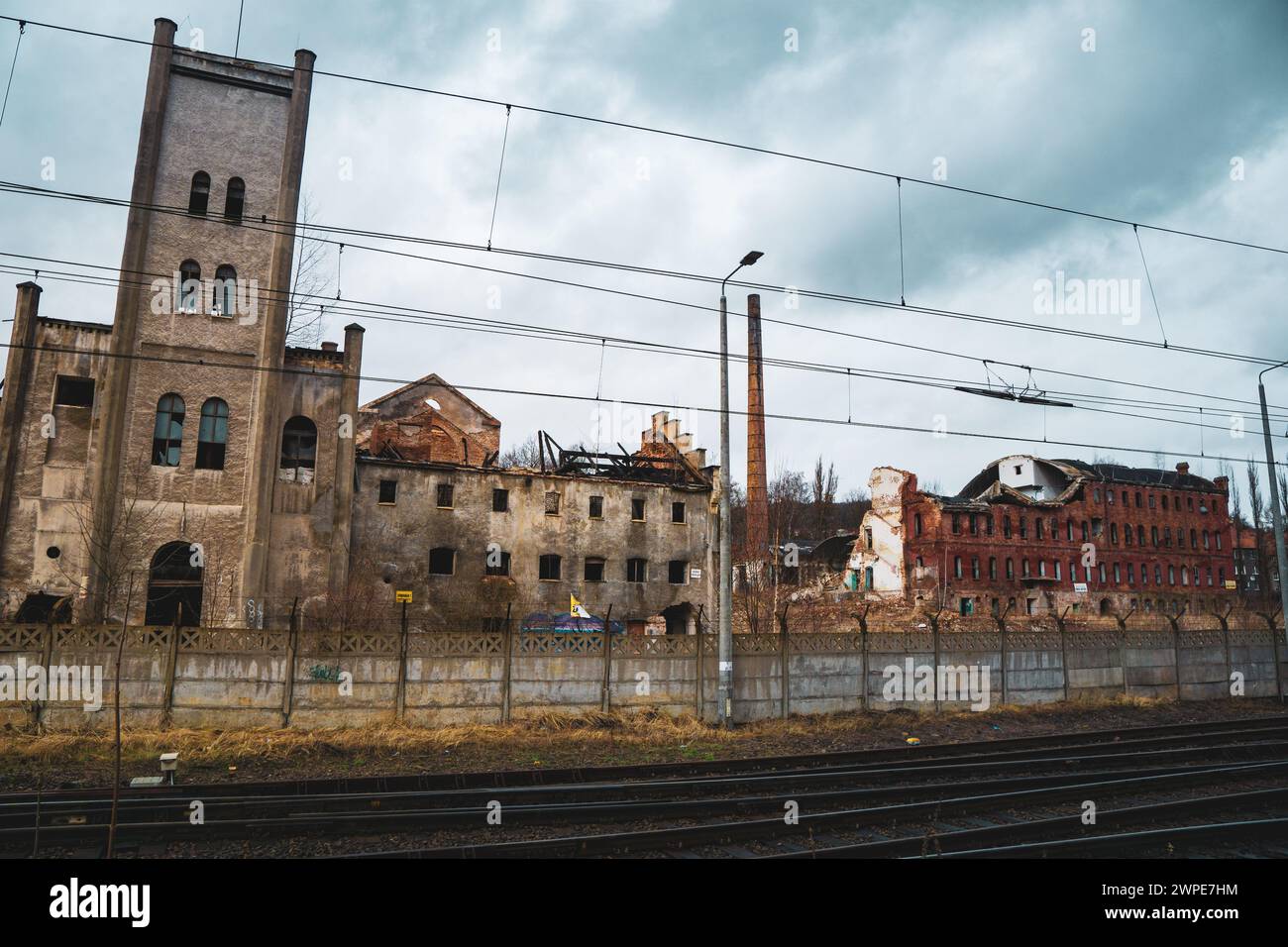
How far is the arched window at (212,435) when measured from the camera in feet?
80.3

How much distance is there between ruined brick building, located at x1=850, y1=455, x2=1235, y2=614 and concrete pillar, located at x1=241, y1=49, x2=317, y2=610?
4073cm

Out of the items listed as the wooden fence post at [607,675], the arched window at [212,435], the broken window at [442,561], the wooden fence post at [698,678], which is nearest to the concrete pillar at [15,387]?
the arched window at [212,435]

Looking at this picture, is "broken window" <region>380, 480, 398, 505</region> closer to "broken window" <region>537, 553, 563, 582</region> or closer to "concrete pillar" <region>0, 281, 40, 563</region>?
"broken window" <region>537, 553, 563, 582</region>

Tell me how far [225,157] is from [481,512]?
16.4 meters

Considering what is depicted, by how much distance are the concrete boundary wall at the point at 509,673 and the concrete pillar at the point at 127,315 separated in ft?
25.1

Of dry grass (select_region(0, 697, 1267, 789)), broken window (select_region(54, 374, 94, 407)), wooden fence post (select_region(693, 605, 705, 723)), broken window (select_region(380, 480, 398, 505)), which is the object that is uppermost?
broken window (select_region(54, 374, 94, 407))

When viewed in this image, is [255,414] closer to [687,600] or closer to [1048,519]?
[687,600]

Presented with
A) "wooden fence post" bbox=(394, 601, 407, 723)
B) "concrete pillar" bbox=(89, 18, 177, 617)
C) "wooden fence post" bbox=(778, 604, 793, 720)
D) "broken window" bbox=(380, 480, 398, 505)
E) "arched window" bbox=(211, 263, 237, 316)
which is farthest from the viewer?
"broken window" bbox=(380, 480, 398, 505)

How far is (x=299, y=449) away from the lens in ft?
88.1

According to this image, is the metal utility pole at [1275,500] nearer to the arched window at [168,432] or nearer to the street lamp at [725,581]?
the street lamp at [725,581]

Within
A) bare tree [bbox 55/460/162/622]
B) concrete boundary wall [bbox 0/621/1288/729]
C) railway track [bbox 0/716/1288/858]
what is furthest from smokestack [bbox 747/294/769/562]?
railway track [bbox 0/716/1288/858]

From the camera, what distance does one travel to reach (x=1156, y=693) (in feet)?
80.8

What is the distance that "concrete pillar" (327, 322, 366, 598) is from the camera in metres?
26.2
